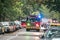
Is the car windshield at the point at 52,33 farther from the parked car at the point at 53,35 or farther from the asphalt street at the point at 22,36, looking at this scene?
the asphalt street at the point at 22,36

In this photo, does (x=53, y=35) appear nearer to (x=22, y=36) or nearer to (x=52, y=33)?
(x=52, y=33)

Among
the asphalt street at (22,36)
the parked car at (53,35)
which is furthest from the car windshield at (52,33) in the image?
the asphalt street at (22,36)

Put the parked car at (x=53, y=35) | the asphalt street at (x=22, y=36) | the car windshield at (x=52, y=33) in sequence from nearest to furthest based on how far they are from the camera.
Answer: the parked car at (x=53, y=35)
the car windshield at (x=52, y=33)
the asphalt street at (x=22, y=36)

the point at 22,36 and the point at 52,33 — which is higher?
the point at 52,33

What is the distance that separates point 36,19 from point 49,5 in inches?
536

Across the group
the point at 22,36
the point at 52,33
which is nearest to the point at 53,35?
the point at 52,33

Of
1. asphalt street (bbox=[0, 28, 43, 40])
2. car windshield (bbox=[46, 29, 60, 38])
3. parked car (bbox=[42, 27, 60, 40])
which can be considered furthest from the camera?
asphalt street (bbox=[0, 28, 43, 40])

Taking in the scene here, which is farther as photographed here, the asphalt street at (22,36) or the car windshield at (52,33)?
the asphalt street at (22,36)

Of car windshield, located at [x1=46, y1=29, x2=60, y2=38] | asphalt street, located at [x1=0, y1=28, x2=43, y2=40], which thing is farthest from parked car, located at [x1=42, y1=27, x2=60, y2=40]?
asphalt street, located at [x1=0, y1=28, x2=43, y2=40]

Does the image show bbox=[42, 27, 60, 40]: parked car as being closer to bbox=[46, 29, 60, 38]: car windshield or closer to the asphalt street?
bbox=[46, 29, 60, 38]: car windshield

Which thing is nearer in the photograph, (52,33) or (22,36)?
(52,33)

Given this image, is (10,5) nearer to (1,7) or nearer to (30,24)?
(1,7)

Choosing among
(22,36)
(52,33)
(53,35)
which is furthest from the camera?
(22,36)

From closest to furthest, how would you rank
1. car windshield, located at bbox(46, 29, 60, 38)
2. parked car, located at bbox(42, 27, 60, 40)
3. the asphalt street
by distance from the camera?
parked car, located at bbox(42, 27, 60, 40) < car windshield, located at bbox(46, 29, 60, 38) < the asphalt street
